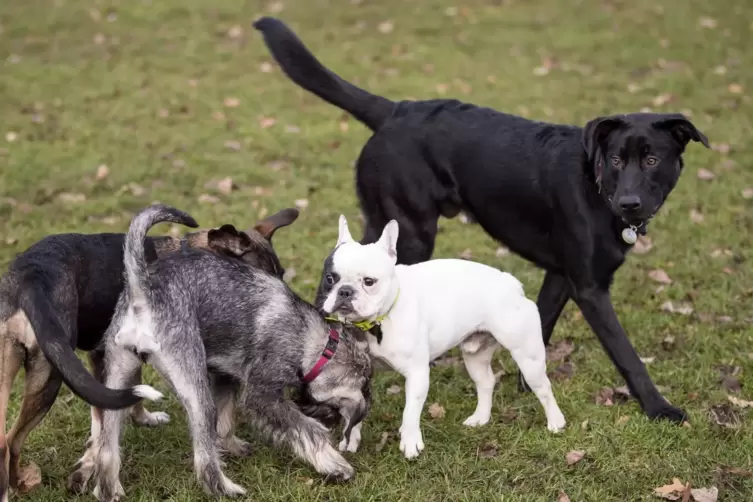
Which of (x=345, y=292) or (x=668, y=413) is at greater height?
(x=345, y=292)

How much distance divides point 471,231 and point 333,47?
6265 millimetres

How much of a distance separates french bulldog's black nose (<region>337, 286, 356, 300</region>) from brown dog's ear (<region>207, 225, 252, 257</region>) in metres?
0.85

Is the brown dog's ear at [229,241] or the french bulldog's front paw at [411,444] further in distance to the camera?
the brown dog's ear at [229,241]

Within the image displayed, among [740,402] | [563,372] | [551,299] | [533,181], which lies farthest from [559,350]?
[533,181]

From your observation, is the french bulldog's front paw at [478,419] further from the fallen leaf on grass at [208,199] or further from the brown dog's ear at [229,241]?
the fallen leaf on grass at [208,199]

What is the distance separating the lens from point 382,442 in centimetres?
512

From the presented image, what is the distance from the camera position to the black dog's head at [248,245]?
514 centimetres

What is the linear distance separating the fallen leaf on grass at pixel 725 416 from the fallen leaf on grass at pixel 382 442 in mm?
1848

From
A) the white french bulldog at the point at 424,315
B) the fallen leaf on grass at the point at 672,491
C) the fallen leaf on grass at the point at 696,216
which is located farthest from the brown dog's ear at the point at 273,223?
the fallen leaf on grass at the point at 696,216

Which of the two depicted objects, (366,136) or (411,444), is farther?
(366,136)

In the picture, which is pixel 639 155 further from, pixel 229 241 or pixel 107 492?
pixel 107 492

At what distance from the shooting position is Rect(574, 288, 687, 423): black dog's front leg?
5250 mm

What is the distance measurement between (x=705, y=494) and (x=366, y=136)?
22.3 ft

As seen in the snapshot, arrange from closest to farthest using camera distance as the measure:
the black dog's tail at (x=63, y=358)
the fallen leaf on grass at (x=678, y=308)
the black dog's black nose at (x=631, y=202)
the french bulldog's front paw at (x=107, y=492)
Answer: the black dog's tail at (x=63, y=358)
the french bulldog's front paw at (x=107, y=492)
the black dog's black nose at (x=631, y=202)
the fallen leaf on grass at (x=678, y=308)
